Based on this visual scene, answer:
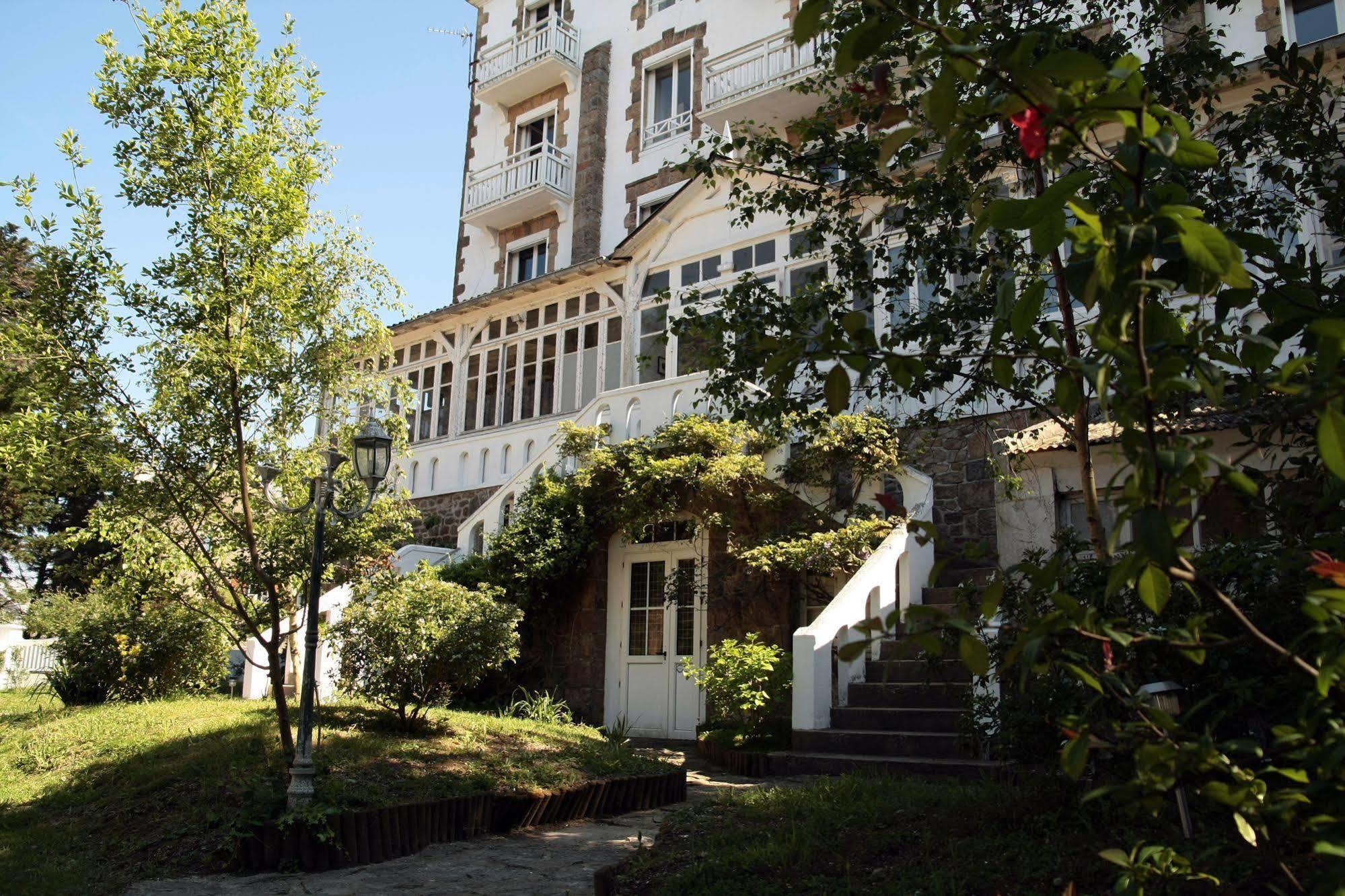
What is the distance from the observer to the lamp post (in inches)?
241

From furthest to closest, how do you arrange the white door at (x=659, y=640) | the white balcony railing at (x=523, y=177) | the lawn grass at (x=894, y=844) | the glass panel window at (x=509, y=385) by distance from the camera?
the white balcony railing at (x=523, y=177) < the glass panel window at (x=509, y=385) < the white door at (x=659, y=640) < the lawn grass at (x=894, y=844)

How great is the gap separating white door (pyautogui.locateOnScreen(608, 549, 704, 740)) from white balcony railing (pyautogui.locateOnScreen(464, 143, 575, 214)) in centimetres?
883

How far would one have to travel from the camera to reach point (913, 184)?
6027 mm

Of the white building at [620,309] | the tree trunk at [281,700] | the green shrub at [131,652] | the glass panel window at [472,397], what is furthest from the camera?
the glass panel window at [472,397]

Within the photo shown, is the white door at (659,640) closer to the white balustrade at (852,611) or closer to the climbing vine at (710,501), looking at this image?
the climbing vine at (710,501)

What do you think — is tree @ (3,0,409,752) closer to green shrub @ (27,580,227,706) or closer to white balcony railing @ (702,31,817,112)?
green shrub @ (27,580,227,706)

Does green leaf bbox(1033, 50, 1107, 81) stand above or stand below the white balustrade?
above

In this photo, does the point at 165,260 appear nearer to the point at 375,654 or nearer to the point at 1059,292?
the point at 375,654

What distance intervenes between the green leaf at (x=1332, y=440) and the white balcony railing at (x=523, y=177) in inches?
710

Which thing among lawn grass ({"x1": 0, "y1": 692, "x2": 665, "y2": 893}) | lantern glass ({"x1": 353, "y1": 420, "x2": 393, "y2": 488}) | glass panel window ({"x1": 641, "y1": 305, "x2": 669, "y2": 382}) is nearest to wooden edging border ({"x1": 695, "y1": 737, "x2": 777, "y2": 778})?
lawn grass ({"x1": 0, "y1": 692, "x2": 665, "y2": 893})

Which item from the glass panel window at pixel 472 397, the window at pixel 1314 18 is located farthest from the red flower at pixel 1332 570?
the glass panel window at pixel 472 397

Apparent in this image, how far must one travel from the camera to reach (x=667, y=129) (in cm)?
1825

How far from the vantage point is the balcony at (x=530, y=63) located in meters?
19.6

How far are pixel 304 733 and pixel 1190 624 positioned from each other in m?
5.50
